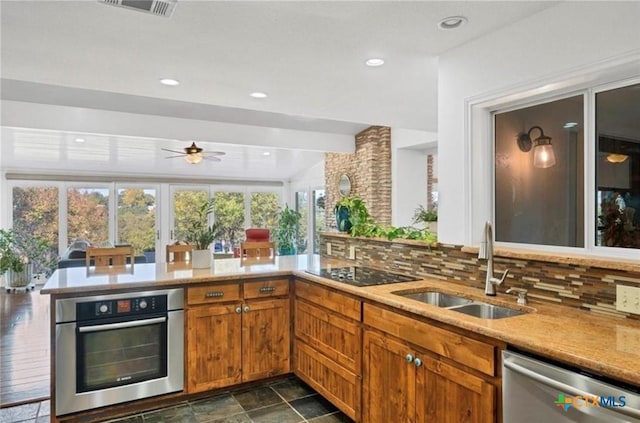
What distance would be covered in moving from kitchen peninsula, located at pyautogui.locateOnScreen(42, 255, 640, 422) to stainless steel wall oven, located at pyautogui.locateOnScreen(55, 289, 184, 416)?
28mm

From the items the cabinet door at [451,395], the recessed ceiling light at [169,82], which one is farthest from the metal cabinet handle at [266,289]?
the recessed ceiling light at [169,82]

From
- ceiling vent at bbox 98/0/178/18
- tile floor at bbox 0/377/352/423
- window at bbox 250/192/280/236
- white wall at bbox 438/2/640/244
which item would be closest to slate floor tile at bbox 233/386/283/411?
tile floor at bbox 0/377/352/423

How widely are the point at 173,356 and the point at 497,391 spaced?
2.20m

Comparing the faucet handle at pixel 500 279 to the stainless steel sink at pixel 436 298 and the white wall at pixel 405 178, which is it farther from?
the white wall at pixel 405 178

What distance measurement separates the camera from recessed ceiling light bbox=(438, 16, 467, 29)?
2252mm

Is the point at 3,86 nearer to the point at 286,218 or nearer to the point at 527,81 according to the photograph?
the point at 527,81

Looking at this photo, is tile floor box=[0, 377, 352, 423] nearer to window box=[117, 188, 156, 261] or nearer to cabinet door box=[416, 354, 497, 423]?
cabinet door box=[416, 354, 497, 423]

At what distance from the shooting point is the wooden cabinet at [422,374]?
1676mm

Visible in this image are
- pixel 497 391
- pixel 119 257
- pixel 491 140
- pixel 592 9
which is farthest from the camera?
pixel 119 257

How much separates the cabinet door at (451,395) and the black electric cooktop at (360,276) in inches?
31.0

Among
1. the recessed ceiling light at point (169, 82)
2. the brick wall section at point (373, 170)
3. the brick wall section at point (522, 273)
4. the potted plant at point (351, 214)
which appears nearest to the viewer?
the brick wall section at point (522, 273)

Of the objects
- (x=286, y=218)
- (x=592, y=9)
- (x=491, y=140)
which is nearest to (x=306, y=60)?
(x=491, y=140)

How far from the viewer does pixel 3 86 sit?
4703 millimetres

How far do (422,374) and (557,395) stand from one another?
2.25 ft
